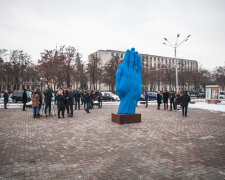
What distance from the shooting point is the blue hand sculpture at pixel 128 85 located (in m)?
9.81

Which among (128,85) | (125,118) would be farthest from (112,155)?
(128,85)

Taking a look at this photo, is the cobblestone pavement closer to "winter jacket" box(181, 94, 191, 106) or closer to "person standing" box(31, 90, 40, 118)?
"person standing" box(31, 90, 40, 118)

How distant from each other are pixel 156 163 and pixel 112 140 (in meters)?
2.23

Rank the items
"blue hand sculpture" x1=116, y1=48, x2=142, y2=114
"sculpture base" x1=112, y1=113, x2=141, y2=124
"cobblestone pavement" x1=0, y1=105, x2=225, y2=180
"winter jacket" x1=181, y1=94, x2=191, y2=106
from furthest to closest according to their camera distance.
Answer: "winter jacket" x1=181, y1=94, x2=191, y2=106 < "blue hand sculpture" x1=116, y1=48, x2=142, y2=114 < "sculpture base" x1=112, y1=113, x2=141, y2=124 < "cobblestone pavement" x1=0, y1=105, x2=225, y2=180

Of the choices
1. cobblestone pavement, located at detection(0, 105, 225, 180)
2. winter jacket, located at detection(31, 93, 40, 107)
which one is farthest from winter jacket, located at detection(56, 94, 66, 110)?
cobblestone pavement, located at detection(0, 105, 225, 180)

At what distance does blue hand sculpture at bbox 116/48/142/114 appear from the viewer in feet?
32.2

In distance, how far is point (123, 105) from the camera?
989cm

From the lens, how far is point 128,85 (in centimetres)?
986

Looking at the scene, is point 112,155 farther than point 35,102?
No

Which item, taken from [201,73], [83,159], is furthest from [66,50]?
[201,73]

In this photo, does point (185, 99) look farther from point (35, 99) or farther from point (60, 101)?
point (35, 99)

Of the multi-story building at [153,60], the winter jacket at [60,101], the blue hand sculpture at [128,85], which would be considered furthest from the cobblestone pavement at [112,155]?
the multi-story building at [153,60]

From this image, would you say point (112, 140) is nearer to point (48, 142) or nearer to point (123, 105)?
point (48, 142)

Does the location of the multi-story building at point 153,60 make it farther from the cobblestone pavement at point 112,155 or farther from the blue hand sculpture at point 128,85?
the cobblestone pavement at point 112,155
